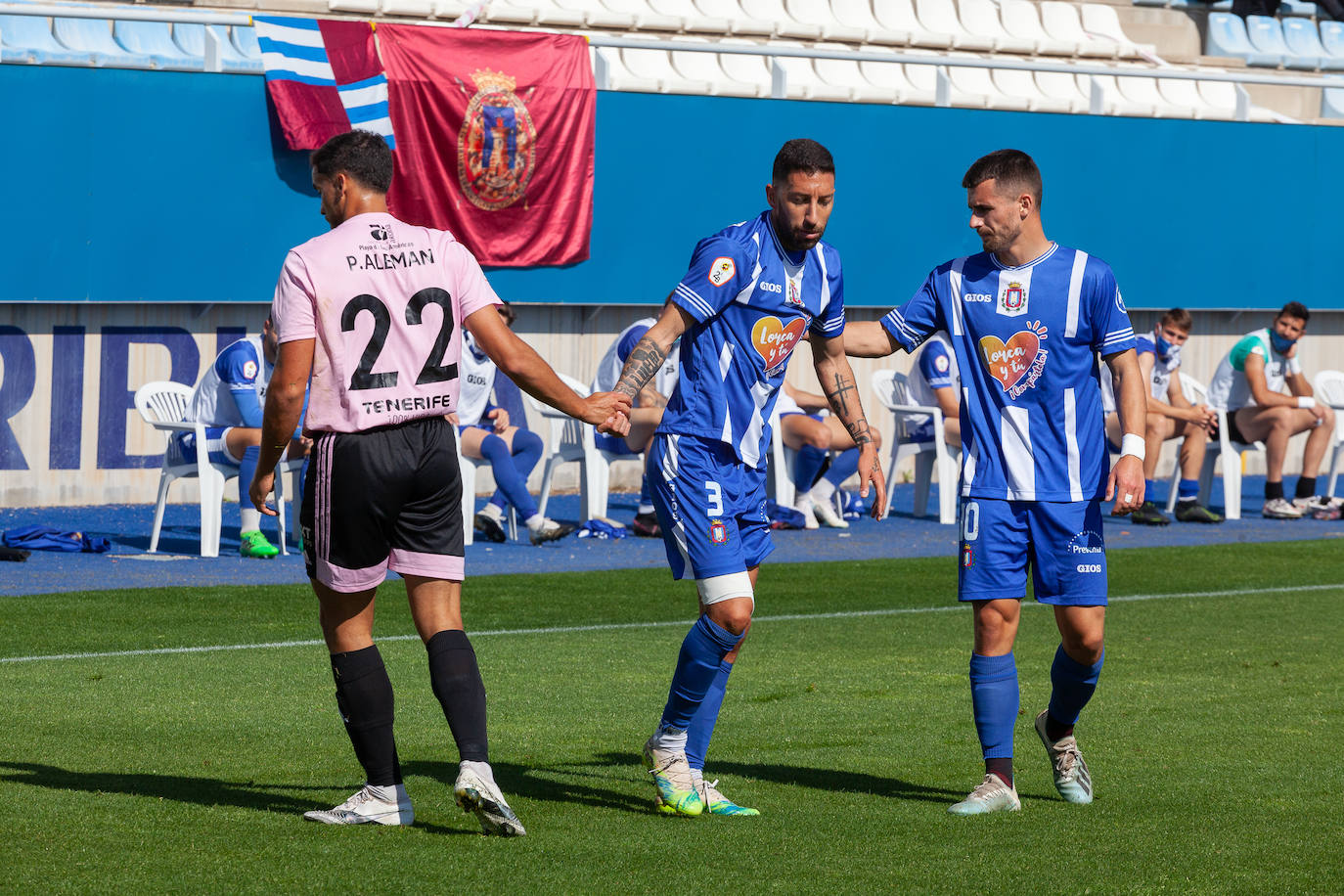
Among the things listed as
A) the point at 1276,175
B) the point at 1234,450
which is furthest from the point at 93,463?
the point at 1276,175

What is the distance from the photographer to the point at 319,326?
191 inches

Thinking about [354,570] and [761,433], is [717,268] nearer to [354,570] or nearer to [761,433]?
[761,433]

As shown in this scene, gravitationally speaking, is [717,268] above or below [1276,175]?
below

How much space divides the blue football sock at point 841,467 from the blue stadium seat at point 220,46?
5698 millimetres

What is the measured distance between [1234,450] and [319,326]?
42.7ft

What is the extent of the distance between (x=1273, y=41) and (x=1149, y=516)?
11.8 meters

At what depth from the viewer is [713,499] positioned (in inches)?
214

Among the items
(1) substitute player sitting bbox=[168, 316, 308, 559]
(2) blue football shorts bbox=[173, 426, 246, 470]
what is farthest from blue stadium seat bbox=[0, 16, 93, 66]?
(2) blue football shorts bbox=[173, 426, 246, 470]

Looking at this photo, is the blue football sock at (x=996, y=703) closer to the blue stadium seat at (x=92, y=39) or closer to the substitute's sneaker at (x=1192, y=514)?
the substitute's sneaker at (x=1192, y=514)

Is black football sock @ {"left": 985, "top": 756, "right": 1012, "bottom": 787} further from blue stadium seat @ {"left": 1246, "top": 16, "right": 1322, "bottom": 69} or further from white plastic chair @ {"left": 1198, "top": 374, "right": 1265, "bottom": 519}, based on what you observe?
blue stadium seat @ {"left": 1246, "top": 16, "right": 1322, "bottom": 69}

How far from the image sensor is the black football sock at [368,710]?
16.6 feet

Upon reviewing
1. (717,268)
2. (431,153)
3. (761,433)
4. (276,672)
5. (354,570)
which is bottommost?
(276,672)

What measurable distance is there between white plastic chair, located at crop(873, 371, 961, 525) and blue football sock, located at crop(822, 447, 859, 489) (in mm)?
559

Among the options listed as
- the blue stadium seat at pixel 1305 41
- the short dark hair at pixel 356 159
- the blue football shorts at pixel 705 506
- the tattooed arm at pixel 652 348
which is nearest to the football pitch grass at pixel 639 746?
the blue football shorts at pixel 705 506
